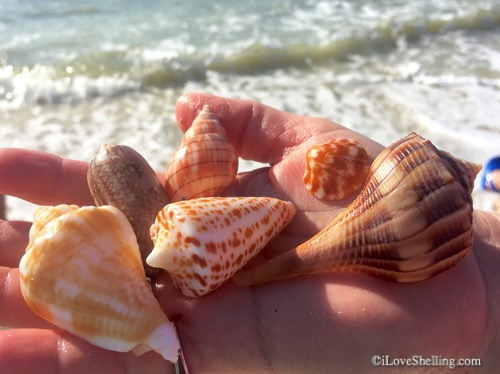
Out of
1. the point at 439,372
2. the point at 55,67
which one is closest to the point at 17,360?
the point at 439,372

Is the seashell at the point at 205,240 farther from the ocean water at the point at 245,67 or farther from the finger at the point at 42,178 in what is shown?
the ocean water at the point at 245,67

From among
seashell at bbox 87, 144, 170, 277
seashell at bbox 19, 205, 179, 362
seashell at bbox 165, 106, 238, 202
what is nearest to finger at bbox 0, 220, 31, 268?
seashell at bbox 87, 144, 170, 277

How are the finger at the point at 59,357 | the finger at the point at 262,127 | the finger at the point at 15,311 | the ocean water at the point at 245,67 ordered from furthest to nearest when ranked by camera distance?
the ocean water at the point at 245,67, the finger at the point at 262,127, the finger at the point at 15,311, the finger at the point at 59,357

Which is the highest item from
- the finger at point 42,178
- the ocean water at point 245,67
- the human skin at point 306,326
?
the finger at point 42,178

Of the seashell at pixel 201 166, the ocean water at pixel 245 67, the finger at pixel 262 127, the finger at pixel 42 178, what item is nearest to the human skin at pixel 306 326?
the seashell at pixel 201 166

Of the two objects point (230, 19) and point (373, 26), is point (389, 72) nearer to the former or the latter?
point (373, 26)

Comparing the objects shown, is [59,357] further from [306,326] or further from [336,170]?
[336,170]

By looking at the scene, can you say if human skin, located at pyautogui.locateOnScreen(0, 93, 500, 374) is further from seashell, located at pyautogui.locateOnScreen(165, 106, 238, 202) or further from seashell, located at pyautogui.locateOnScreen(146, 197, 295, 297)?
seashell, located at pyautogui.locateOnScreen(165, 106, 238, 202)

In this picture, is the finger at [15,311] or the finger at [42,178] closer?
the finger at [15,311]
